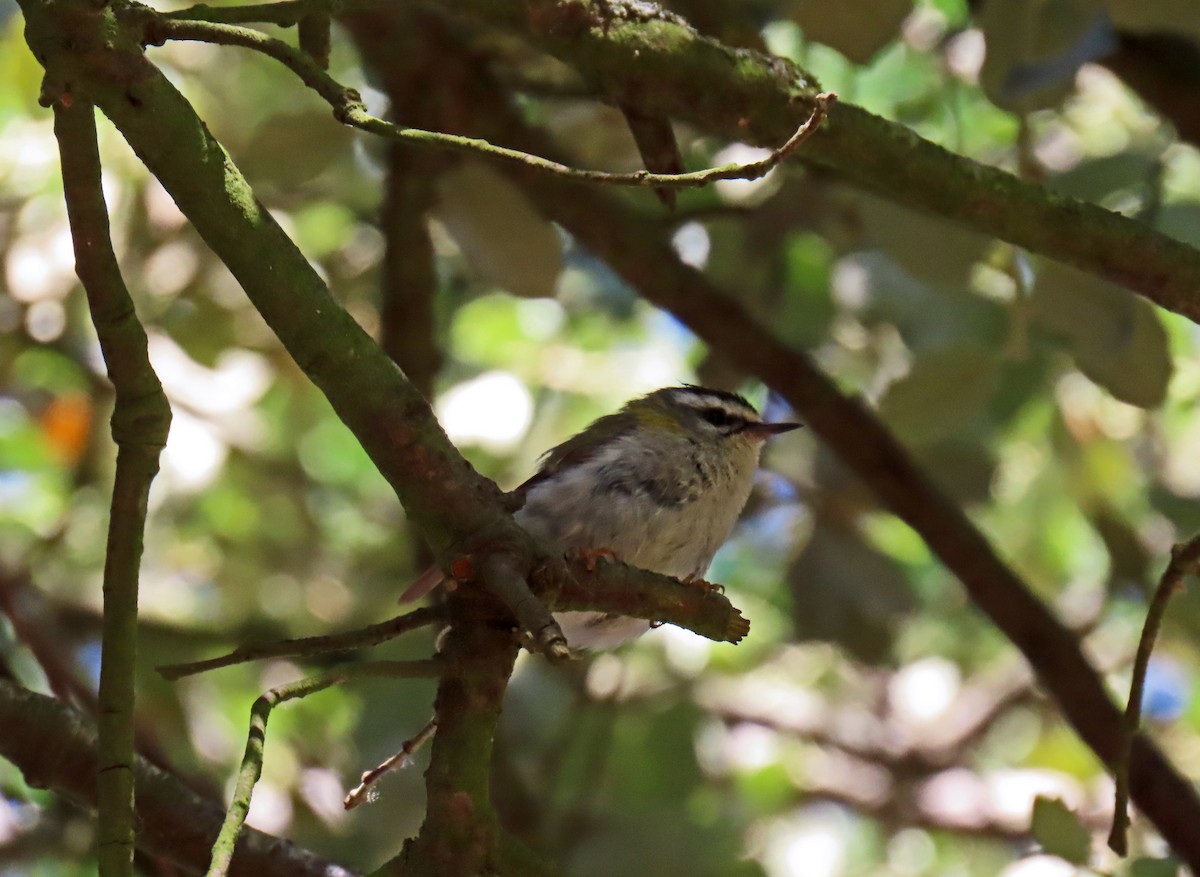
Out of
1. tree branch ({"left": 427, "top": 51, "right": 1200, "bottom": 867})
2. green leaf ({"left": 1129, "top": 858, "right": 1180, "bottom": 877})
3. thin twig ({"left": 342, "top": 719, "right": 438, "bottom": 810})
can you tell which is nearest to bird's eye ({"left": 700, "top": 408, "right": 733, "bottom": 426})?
tree branch ({"left": 427, "top": 51, "right": 1200, "bottom": 867})

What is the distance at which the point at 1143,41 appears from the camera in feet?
9.34

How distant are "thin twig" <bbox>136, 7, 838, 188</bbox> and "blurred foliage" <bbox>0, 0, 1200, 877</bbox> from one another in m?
0.98

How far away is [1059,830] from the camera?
6.30 ft

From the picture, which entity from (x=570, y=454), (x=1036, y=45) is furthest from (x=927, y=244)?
(x=570, y=454)

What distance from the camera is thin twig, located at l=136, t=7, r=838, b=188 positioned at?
130 centimetres

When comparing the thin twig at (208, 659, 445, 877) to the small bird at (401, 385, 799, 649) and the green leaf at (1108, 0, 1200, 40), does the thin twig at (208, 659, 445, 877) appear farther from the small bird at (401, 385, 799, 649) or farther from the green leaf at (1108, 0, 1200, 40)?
the green leaf at (1108, 0, 1200, 40)

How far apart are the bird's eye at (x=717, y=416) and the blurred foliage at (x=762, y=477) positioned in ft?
0.96

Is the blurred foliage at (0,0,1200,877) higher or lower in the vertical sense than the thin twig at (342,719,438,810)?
higher

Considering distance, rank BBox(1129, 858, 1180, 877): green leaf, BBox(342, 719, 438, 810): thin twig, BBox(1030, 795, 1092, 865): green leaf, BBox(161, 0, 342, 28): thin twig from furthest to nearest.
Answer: BBox(1129, 858, 1180, 877): green leaf → BBox(1030, 795, 1092, 865): green leaf → BBox(342, 719, 438, 810): thin twig → BBox(161, 0, 342, 28): thin twig

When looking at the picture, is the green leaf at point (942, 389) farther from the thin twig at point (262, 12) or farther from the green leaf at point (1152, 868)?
the thin twig at point (262, 12)

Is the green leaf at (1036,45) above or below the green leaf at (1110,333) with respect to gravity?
above

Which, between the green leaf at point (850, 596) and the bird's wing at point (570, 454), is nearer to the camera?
the bird's wing at point (570, 454)

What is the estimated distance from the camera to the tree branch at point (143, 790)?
1.62m

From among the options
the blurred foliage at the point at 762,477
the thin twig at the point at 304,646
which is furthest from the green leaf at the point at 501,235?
the thin twig at the point at 304,646
